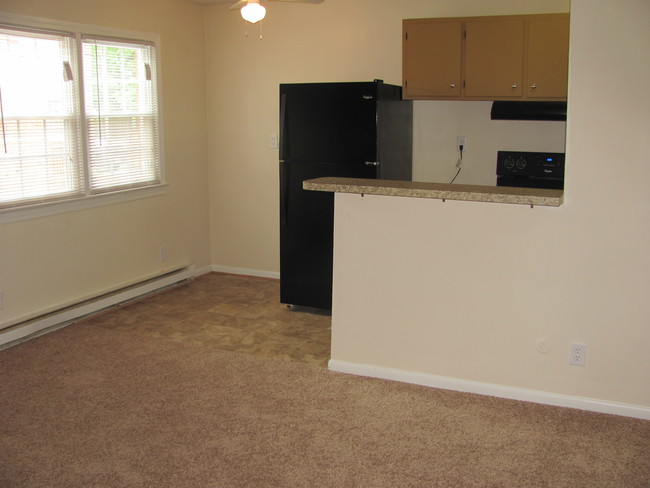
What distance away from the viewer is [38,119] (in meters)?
4.23

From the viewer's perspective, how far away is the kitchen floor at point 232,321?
164 inches

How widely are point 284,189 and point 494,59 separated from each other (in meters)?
1.67

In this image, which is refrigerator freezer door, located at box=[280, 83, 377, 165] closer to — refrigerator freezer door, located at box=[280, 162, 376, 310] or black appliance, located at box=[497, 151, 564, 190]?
refrigerator freezer door, located at box=[280, 162, 376, 310]

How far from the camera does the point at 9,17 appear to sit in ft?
12.9

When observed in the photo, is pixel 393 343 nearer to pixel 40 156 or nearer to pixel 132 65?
pixel 40 156

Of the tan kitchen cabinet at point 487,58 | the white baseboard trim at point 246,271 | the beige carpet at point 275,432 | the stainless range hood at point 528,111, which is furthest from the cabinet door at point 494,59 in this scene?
the white baseboard trim at point 246,271

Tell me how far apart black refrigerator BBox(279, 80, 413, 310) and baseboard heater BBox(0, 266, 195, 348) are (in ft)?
3.64

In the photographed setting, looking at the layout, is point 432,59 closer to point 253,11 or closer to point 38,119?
point 253,11

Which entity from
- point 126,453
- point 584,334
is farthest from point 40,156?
point 584,334

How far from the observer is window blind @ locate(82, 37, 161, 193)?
4.64 metres

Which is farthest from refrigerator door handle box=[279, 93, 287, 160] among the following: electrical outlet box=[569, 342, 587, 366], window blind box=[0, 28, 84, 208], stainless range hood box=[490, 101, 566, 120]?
electrical outlet box=[569, 342, 587, 366]

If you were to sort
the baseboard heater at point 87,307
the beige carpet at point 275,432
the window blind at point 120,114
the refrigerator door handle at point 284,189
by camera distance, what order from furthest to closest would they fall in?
the refrigerator door handle at point 284,189 → the window blind at point 120,114 → the baseboard heater at point 87,307 → the beige carpet at point 275,432

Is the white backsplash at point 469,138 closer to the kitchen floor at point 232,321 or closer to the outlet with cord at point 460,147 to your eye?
the outlet with cord at point 460,147

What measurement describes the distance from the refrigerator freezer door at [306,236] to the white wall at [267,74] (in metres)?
0.90
